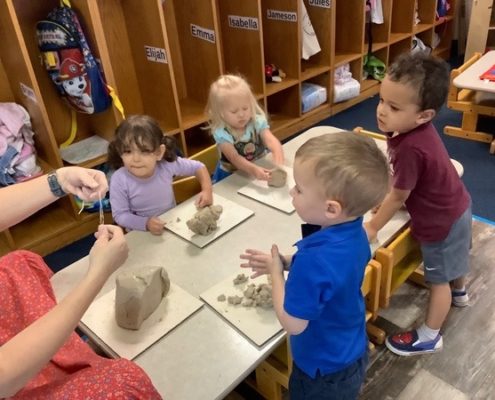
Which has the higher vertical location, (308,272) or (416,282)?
(308,272)

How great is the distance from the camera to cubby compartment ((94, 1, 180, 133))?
95.9 inches

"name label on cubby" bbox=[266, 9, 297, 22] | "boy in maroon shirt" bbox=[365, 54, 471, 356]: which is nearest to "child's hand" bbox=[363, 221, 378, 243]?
"boy in maroon shirt" bbox=[365, 54, 471, 356]

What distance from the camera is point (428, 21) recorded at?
4176mm

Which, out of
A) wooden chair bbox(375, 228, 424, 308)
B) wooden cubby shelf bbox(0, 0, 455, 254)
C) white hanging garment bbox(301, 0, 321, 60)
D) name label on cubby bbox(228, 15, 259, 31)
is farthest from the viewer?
white hanging garment bbox(301, 0, 321, 60)

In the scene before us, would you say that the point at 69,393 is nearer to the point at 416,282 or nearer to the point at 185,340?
the point at 185,340

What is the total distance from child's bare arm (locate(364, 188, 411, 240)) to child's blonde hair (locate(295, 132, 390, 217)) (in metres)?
0.49

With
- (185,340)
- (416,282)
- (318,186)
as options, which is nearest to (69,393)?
(185,340)

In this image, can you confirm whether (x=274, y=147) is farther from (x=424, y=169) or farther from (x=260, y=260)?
(x=260, y=260)

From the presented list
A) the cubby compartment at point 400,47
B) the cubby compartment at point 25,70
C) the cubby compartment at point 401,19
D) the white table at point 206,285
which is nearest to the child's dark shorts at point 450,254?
the white table at point 206,285

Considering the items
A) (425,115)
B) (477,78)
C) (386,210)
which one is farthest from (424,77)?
(477,78)

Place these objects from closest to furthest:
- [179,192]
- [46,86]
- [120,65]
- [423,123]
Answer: [423,123]
[179,192]
[46,86]
[120,65]

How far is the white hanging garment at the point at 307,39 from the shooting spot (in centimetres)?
322

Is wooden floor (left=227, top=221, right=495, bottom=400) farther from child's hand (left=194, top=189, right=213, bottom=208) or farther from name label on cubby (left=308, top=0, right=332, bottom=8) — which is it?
name label on cubby (left=308, top=0, right=332, bottom=8)

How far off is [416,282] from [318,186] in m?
1.27
